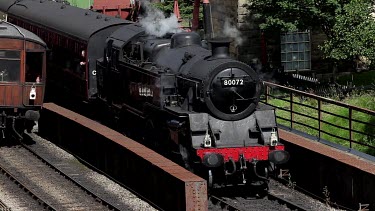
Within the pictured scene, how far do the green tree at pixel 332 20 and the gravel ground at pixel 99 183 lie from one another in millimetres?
8761

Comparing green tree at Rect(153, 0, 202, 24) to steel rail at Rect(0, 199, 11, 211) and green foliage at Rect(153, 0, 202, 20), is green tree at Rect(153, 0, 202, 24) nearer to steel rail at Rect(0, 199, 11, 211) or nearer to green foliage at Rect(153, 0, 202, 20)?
green foliage at Rect(153, 0, 202, 20)

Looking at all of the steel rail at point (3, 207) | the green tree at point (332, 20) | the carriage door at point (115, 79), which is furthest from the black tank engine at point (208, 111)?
the green tree at point (332, 20)

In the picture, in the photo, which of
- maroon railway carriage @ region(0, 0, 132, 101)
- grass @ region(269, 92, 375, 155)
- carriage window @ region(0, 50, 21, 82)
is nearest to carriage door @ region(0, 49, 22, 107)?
carriage window @ region(0, 50, 21, 82)

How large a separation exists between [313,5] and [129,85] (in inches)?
387

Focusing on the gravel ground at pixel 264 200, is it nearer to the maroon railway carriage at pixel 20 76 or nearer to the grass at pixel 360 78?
the maroon railway carriage at pixel 20 76

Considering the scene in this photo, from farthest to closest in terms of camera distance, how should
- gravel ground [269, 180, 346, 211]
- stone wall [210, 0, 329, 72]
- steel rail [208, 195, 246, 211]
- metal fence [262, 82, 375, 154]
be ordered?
stone wall [210, 0, 329, 72]
metal fence [262, 82, 375, 154]
gravel ground [269, 180, 346, 211]
steel rail [208, 195, 246, 211]

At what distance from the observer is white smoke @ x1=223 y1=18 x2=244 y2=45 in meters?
31.8

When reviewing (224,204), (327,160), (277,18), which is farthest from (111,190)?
(277,18)

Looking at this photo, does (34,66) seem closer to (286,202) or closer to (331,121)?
(331,121)

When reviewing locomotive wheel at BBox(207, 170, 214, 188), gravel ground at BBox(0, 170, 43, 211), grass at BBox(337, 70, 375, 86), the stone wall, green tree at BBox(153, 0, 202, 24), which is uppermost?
green tree at BBox(153, 0, 202, 24)

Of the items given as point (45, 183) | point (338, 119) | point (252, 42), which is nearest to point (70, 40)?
point (45, 183)

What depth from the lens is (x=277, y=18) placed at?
92.0 feet

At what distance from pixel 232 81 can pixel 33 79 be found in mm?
7208

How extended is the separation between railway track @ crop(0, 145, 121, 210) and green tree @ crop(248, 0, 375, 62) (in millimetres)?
9516
